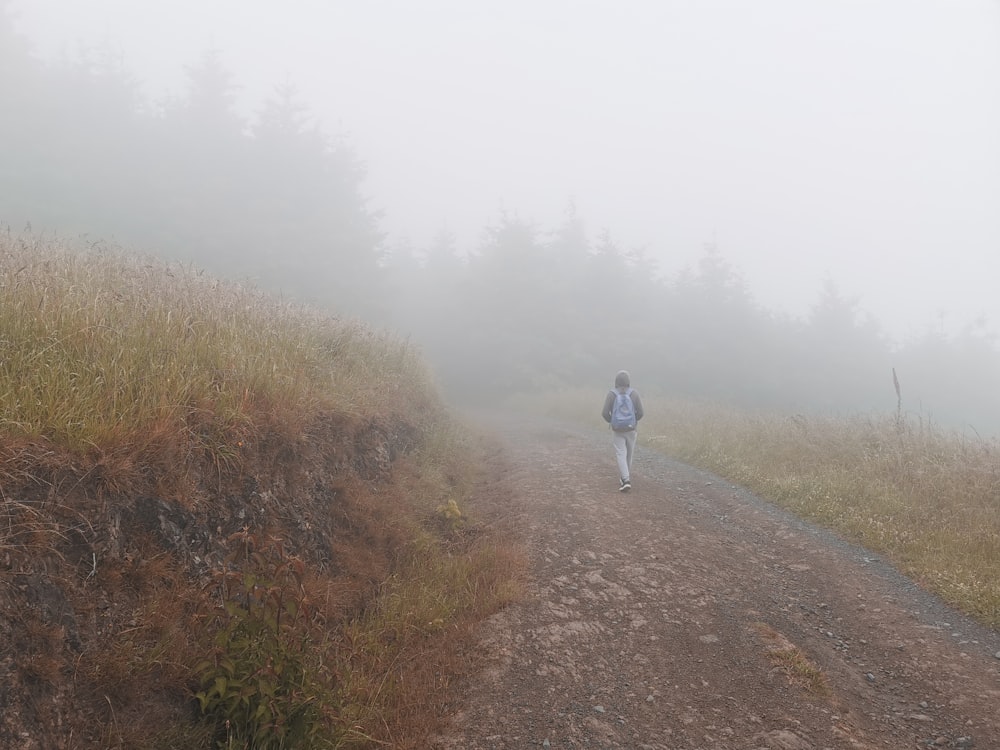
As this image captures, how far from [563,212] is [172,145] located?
26597mm

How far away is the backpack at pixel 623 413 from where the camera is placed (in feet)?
30.5

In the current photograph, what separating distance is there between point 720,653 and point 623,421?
17.1 feet

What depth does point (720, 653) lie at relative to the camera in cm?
433

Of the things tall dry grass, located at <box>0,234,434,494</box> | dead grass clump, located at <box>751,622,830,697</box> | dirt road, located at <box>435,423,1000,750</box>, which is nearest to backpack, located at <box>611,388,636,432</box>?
dirt road, located at <box>435,423,1000,750</box>

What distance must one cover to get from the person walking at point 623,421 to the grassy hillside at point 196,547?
3412 millimetres

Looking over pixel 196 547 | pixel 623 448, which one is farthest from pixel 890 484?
pixel 196 547

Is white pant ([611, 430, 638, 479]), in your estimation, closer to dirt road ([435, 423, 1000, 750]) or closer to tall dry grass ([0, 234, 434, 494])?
dirt road ([435, 423, 1000, 750])

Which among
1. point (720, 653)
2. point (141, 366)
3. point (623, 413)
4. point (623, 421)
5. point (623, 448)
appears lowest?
point (720, 653)

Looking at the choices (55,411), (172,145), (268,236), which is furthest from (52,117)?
(55,411)

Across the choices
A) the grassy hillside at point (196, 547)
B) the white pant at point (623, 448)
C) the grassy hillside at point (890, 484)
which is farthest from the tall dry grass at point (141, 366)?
the grassy hillside at point (890, 484)

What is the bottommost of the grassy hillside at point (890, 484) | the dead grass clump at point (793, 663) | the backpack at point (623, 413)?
the dead grass clump at point (793, 663)

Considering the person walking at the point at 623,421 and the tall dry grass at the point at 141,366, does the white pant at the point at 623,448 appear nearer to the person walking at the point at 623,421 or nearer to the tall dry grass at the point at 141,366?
the person walking at the point at 623,421

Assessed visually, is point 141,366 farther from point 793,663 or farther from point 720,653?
point 793,663

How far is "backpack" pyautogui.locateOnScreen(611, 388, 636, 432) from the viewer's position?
9.28 m
